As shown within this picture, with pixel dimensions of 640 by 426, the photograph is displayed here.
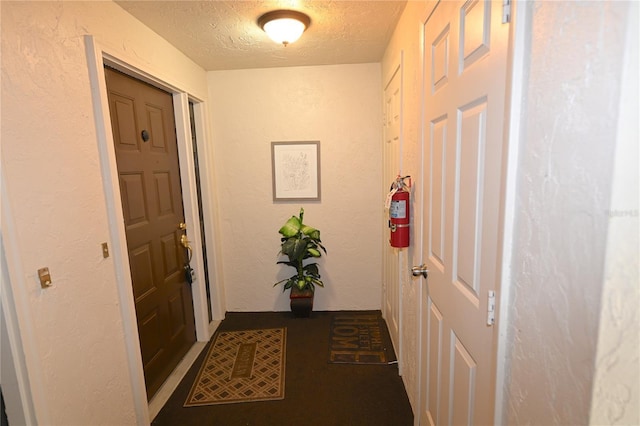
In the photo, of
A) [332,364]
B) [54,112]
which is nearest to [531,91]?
[54,112]

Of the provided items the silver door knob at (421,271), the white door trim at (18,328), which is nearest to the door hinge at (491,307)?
the silver door knob at (421,271)

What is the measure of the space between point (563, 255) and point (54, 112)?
177cm

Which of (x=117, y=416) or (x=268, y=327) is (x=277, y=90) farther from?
(x=117, y=416)

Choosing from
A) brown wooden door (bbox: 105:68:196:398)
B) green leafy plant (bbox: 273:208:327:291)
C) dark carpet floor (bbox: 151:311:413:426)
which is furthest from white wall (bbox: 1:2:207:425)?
green leafy plant (bbox: 273:208:327:291)

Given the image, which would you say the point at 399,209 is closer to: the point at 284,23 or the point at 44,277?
the point at 284,23

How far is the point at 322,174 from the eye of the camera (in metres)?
2.89

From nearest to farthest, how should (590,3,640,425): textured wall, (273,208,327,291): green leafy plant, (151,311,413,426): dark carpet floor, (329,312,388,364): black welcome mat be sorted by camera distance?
(590,3,640,425): textured wall, (151,311,413,426): dark carpet floor, (329,312,388,364): black welcome mat, (273,208,327,291): green leafy plant

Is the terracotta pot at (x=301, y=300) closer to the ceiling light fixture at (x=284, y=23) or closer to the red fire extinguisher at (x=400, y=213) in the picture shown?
the red fire extinguisher at (x=400, y=213)

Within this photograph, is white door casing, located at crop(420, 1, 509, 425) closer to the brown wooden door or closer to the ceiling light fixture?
the ceiling light fixture

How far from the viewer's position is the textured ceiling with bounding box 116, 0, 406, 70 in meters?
1.69

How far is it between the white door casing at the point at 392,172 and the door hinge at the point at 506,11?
3.86 ft

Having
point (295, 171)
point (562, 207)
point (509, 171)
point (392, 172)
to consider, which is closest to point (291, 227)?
point (295, 171)

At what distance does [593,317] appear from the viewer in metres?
0.50

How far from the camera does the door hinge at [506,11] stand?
717 mm
